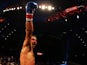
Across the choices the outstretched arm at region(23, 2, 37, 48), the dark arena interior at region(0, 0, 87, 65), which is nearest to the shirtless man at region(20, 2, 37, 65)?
the outstretched arm at region(23, 2, 37, 48)

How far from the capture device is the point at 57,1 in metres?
19.5

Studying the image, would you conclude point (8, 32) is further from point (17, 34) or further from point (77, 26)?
point (77, 26)

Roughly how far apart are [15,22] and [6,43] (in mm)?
3421

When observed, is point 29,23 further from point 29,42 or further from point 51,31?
point 51,31

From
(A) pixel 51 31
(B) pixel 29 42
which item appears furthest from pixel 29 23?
(A) pixel 51 31

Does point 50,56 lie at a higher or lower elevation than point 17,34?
lower

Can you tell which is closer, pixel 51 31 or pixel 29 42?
pixel 29 42

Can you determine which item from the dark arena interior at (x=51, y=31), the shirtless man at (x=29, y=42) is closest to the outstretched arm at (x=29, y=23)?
the shirtless man at (x=29, y=42)

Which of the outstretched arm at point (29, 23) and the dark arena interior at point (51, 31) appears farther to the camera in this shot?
the dark arena interior at point (51, 31)

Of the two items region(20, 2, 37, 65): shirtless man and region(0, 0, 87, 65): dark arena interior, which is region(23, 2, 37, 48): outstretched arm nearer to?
region(20, 2, 37, 65): shirtless man

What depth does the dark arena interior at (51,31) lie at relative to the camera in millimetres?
20358

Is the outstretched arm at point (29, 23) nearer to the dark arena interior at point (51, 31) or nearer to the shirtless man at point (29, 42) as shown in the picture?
the shirtless man at point (29, 42)

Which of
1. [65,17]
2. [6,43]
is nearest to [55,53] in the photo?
[6,43]

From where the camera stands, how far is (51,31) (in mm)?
27953
